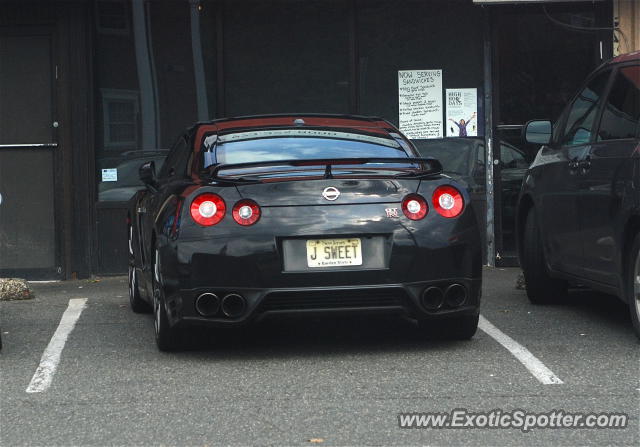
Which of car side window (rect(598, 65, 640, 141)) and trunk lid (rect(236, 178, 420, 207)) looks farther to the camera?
car side window (rect(598, 65, 640, 141))

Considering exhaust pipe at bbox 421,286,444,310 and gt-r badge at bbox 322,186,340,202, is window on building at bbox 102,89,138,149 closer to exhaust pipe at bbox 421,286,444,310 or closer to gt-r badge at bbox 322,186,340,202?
gt-r badge at bbox 322,186,340,202

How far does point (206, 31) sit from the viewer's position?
12.4m

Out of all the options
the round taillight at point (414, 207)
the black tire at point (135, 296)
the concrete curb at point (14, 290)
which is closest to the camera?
the round taillight at point (414, 207)

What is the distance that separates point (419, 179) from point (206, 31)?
246 inches

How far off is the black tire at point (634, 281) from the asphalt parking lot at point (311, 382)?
21 cm

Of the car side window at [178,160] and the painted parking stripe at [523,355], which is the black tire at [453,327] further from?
the car side window at [178,160]

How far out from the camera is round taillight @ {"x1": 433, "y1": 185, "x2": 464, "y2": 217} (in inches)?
260

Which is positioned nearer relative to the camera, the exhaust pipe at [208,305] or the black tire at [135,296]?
the exhaust pipe at [208,305]

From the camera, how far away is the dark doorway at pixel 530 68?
12445mm

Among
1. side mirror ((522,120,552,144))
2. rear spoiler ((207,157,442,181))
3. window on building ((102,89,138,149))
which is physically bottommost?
rear spoiler ((207,157,442,181))

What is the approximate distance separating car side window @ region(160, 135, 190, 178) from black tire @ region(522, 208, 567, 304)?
2685 millimetres

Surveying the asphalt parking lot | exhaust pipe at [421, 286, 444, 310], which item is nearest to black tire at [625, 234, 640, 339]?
the asphalt parking lot

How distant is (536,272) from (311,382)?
3298mm

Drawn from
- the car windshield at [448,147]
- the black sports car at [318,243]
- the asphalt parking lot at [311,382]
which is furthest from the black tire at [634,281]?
the car windshield at [448,147]
